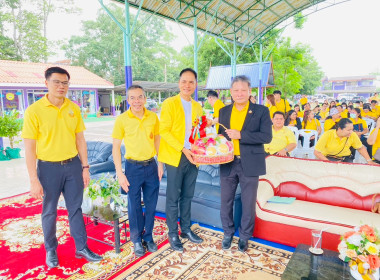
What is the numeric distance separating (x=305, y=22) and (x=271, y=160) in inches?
838

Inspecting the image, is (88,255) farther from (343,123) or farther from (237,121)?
(343,123)

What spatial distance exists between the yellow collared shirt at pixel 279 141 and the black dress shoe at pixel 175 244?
6.51 ft

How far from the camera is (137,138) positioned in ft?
Result: 8.29

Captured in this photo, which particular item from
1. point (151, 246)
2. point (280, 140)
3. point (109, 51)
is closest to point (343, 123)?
point (280, 140)

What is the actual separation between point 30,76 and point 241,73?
12081mm

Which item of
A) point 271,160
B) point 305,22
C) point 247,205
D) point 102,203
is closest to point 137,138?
point 102,203

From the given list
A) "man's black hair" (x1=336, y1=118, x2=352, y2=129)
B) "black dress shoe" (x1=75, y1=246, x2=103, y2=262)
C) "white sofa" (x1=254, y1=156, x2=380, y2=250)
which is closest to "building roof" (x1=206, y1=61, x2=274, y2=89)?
"man's black hair" (x1=336, y1=118, x2=352, y2=129)

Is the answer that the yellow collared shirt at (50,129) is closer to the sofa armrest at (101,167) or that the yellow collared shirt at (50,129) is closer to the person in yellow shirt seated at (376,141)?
the sofa armrest at (101,167)

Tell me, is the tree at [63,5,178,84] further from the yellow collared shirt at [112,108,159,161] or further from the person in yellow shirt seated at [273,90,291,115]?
the yellow collared shirt at [112,108,159,161]

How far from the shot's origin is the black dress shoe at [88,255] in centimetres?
260

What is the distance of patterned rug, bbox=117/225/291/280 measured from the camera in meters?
2.40

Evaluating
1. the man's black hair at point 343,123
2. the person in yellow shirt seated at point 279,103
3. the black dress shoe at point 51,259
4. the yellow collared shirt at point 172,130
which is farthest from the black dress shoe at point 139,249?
the person in yellow shirt seated at point 279,103

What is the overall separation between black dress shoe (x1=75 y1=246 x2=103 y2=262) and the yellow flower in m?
2.18

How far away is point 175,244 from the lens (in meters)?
2.77
